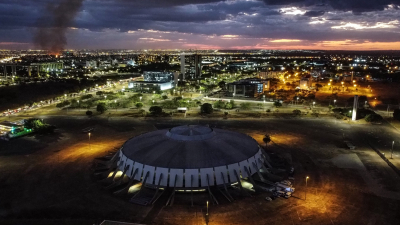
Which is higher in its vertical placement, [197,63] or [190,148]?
[197,63]

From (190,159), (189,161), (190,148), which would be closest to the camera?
(189,161)

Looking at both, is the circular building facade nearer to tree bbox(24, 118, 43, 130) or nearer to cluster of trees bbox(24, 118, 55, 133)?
cluster of trees bbox(24, 118, 55, 133)

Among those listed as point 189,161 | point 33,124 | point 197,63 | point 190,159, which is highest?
point 197,63

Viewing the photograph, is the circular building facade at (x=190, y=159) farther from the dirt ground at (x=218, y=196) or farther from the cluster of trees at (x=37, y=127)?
the cluster of trees at (x=37, y=127)

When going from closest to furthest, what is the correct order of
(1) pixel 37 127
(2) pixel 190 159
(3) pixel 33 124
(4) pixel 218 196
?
1. (4) pixel 218 196
2. (2) pixel 190 159
3. (1) pixel 37 127
4. (3) pixel 33 124

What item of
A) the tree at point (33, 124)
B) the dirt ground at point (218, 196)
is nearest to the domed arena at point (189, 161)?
the dirt ground at point (218, 196)

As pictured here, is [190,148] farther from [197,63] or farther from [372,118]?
[197,63]

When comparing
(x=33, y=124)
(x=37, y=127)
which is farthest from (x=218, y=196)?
(x=33, y=124)
